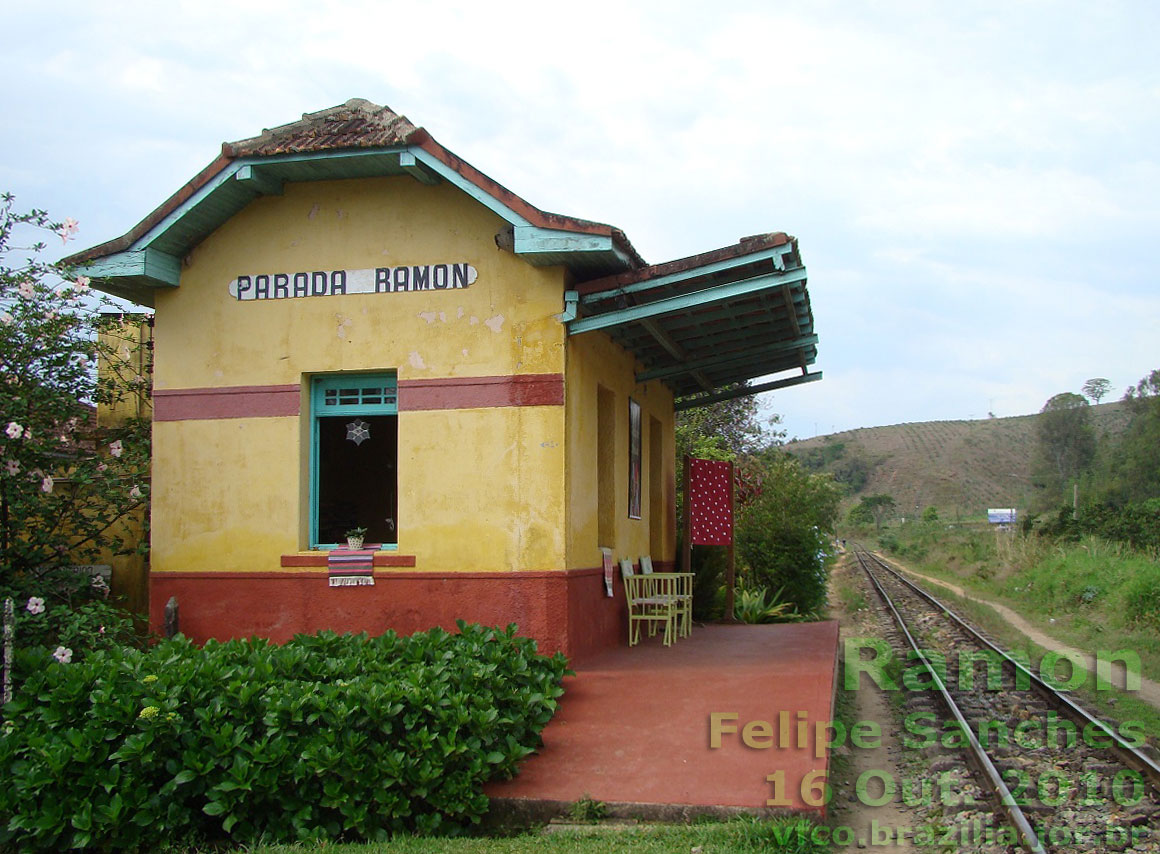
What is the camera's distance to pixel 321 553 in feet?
33.3

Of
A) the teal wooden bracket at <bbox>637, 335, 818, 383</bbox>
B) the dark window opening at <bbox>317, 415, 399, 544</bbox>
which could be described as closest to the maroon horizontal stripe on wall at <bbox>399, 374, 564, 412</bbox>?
the dark window opening at <bbox>317, 415, 399, 544</bbox>

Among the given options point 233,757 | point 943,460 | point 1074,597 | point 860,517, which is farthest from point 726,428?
point 943,460

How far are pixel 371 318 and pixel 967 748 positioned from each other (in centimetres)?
633

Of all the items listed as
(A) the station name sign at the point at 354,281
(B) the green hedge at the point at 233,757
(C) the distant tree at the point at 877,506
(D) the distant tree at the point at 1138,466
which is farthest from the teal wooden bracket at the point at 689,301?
(C) the distant tree at the point at 877,506

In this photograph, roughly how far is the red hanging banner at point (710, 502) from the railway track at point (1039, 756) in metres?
3.01

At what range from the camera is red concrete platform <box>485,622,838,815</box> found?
6.53 metres

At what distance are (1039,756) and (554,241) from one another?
5.78 metres

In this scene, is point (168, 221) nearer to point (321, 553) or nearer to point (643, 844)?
point (321, 553)

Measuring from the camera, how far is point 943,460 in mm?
98438

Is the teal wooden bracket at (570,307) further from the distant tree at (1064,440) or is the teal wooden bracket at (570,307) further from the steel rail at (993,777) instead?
the distant tree at (1064,440)

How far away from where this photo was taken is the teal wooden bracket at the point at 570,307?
9.73 m

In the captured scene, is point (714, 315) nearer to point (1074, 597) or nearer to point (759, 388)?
point (759, 388)

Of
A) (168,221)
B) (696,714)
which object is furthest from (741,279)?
(168,221)

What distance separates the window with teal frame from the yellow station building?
30mm
